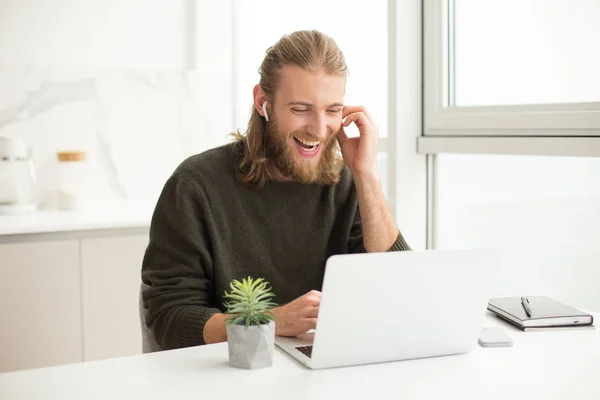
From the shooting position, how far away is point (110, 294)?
3072 millimetres

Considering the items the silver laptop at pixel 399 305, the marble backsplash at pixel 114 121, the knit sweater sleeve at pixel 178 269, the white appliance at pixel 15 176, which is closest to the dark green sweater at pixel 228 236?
the knit sweater sleeve at pixel 178 269

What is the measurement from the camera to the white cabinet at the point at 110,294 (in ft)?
9.93

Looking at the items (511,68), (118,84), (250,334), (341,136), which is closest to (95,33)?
(118,84)

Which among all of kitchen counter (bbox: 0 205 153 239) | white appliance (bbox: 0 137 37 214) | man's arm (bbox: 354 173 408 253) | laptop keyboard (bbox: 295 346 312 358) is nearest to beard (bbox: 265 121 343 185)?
man's arm (bbox: 354 173 408 253)

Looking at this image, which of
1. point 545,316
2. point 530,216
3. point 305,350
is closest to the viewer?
point 305,350

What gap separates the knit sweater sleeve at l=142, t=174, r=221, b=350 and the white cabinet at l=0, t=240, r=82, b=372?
1124 mm

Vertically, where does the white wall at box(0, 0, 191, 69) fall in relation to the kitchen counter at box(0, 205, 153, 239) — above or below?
above

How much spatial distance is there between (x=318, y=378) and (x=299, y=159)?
2.75ft

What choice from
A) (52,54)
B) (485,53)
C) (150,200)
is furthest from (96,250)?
(485,53)

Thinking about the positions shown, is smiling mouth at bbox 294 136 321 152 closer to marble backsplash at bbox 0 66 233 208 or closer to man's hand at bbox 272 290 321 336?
man's hand at bbox 272 290 321 336

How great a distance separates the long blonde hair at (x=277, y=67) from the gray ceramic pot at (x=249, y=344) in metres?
0.74

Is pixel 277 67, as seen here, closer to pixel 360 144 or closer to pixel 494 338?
pixel 360 144

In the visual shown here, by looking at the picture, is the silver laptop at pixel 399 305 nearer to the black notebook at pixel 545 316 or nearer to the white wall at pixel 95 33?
the black notebook at pixel 545 316

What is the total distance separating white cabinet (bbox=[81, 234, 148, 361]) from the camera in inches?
119
